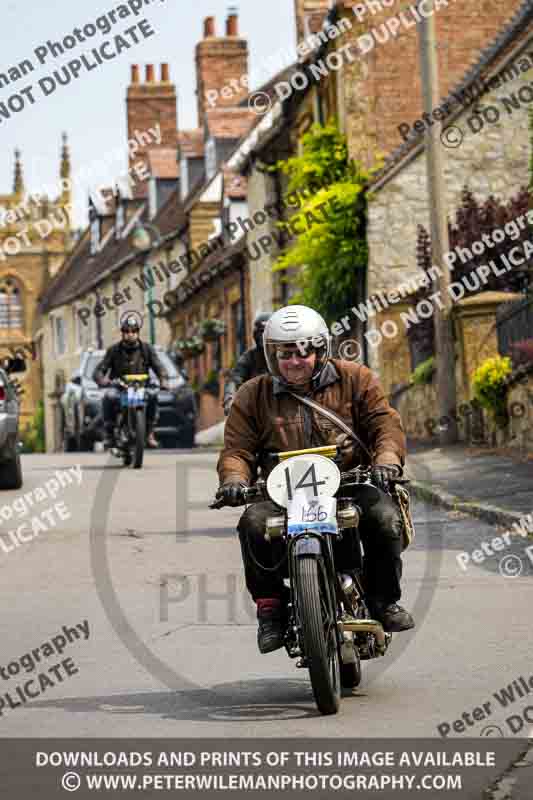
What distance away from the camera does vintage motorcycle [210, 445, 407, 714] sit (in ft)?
21.0

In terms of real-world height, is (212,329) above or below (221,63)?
below

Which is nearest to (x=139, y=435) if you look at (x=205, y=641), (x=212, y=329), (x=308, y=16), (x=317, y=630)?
(x=205, y=641)

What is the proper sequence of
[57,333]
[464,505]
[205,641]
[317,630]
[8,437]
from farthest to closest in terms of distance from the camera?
[57,333] → [8,437] → [464,505] → [205,641] → [317,630]

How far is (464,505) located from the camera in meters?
14.5

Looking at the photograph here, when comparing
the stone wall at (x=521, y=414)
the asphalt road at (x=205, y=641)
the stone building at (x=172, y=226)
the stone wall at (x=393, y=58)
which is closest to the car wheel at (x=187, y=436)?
the stone wall at (x=393, y=58)

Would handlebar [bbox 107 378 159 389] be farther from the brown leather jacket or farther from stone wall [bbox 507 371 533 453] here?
the brown leather jacket

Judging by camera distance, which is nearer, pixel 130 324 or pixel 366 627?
pixel 366 627

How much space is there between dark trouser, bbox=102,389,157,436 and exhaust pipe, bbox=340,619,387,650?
14132 mm

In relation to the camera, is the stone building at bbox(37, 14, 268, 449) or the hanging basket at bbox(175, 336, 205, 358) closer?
the hanging basket at bbox(175, 336, 205, 358)

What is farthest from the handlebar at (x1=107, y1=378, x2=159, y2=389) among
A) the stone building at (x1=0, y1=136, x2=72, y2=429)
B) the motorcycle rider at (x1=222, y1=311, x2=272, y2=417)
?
the stone building at (x1=0, y1=136, x2=72, y2=429)

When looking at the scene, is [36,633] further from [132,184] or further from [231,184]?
[132,184]

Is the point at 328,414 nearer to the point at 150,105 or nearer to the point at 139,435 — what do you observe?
the point at 139,435

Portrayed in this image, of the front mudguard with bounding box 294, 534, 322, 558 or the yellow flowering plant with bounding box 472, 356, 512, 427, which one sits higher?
the yellow flowering plant with bounding box 472, 356, 512, 427

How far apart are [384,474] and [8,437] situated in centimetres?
1157
